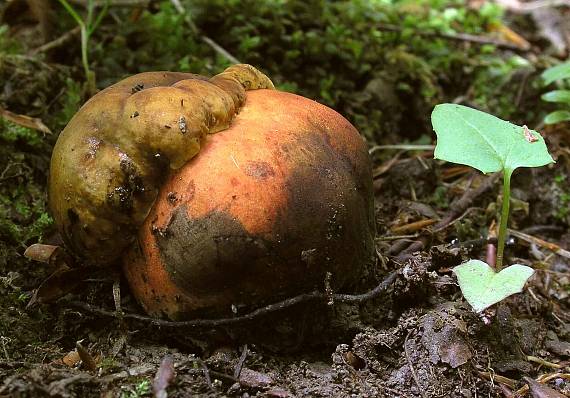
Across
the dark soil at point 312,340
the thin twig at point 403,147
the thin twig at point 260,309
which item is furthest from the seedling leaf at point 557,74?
the thin twig at point 260,309

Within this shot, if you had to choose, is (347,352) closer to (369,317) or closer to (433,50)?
(369,317)

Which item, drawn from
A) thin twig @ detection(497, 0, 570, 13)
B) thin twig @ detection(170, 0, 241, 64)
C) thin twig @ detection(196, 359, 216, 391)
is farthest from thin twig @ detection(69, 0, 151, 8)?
thin twig @ detection(497, 0, 570, 13)

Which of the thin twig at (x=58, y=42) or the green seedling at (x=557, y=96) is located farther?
the thin twig at (x=58, y=42)

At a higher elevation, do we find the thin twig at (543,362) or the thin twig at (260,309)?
the thin twig at (260,309)

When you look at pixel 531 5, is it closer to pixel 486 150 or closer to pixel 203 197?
pixel 486 150

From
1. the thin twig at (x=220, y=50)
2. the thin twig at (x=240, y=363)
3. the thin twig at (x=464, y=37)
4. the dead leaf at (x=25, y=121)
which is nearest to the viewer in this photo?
the thin twig at (x=240, y=363)

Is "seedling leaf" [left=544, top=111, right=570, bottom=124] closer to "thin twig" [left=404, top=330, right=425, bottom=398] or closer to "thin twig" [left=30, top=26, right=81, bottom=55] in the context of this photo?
"thin twig" [left=404, top=330, right=425, bottom=398]

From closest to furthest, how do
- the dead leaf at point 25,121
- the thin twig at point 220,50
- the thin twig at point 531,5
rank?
the dead leaf at point 25,121 < the thin twig at point 220,50 < the thin twig at point 531,5

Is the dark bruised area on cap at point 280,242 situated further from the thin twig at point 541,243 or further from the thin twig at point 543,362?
the thin twig at point 541,243
